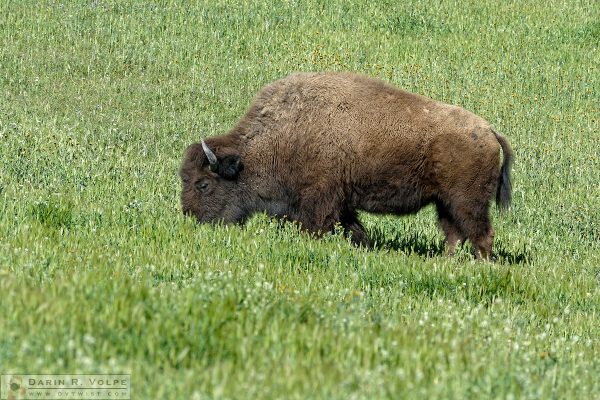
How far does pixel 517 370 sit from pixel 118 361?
1981 millimetres

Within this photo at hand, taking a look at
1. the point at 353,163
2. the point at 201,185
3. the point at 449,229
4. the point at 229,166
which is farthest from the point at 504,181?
the point at 201,185

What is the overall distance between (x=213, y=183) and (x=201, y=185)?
14 centimetres

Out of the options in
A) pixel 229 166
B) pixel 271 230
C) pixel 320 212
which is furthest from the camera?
pixel 229 166

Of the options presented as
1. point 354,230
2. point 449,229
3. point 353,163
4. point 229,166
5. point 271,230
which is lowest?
point 354,230

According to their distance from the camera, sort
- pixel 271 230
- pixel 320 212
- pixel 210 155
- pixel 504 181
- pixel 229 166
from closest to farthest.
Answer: pixel 271 230
pixel 320 212
pixel 504 181
pixel 210 155
pixel 229 166

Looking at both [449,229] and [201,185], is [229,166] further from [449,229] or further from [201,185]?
[449,229]

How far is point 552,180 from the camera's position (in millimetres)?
14672

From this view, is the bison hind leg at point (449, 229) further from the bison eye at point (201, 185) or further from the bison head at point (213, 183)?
the bison eye at point (201, 185)

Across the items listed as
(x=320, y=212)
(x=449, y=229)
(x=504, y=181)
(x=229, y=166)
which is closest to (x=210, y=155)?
(x=229, y=166)

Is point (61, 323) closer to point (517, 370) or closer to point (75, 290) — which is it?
point (75, 290)

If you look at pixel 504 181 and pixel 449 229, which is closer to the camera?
pixel 504 181

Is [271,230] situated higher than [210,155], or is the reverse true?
[210,155]

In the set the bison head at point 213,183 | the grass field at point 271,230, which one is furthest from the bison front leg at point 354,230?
the bison head at point 213,183

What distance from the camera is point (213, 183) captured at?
10438mm
